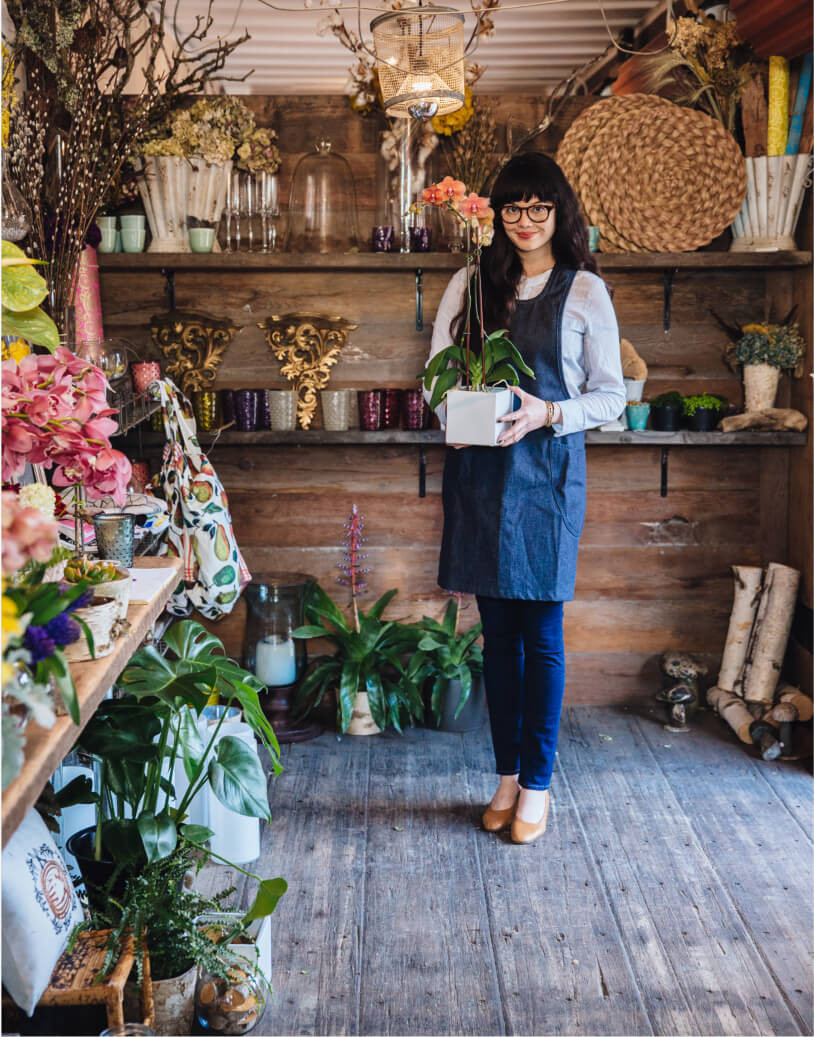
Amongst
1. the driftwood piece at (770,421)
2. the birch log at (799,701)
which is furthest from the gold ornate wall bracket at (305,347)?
the birch log at (799,701)

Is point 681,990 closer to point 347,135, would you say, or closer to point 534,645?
point 534,645

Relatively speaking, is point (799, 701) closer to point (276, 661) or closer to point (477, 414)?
point (477, 414)

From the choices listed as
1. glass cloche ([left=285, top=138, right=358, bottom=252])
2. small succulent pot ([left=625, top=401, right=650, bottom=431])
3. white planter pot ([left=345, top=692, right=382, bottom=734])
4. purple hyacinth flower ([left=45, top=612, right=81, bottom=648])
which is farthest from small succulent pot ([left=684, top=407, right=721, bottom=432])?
purple hyacinth flower ([left=45, top=612, right=81, bottom=648])

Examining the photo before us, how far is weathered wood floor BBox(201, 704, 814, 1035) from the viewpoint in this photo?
1.96 metres

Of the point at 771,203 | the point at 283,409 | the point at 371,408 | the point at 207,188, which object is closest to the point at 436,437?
the point at 371,408

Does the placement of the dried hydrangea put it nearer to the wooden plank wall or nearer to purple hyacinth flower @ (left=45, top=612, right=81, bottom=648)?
the wooden plank wall

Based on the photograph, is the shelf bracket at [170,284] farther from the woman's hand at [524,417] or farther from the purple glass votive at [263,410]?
the woman's hand at [524,417]

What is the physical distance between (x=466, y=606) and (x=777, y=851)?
1.35 metres

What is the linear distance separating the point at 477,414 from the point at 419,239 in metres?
1.06

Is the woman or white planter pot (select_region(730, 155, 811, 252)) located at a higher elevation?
white planter pot (select_region(730, 155, 811, 252))

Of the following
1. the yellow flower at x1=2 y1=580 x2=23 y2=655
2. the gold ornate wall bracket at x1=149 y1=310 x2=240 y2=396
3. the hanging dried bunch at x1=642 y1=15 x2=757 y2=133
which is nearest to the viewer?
the yellow flower at x1=2 y1=580 x2=23 y2=655

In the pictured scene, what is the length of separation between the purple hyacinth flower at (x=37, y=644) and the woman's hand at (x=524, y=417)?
147 cm

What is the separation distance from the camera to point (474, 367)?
2.45 meters

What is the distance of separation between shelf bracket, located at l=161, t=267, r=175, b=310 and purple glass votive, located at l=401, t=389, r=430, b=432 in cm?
81
